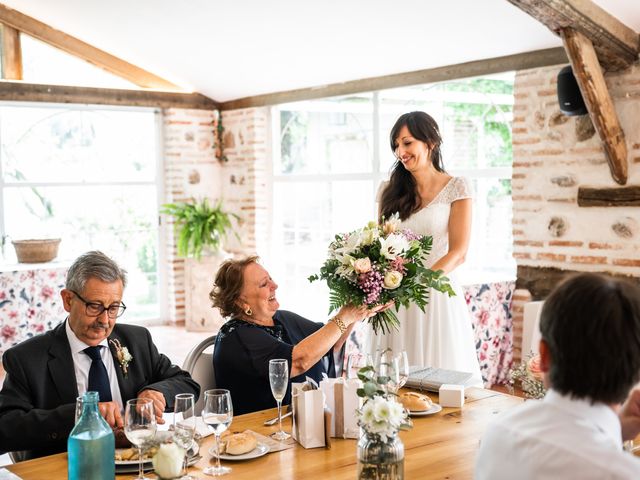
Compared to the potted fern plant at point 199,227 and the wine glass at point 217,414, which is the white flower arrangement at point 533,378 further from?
the potted fern plant at point 199,227

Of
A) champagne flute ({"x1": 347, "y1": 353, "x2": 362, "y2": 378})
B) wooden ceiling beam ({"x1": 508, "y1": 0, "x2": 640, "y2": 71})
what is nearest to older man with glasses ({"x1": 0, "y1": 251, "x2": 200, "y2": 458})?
champagne flute ({"x1": 347, "y1": 353, "x2": 362, "y2": 378})

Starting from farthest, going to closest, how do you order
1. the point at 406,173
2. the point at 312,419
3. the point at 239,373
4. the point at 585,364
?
the point at 406,173 < the point at 239,373 < the point at 312,419 < the point at 585,364

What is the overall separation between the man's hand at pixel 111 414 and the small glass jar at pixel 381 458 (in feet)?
2.50

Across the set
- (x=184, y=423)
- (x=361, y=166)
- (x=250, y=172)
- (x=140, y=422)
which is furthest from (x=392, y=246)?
(x=250, y=172)

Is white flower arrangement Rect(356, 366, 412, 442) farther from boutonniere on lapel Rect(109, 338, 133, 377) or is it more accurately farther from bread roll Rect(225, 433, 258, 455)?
boutonniere on lapel Rect(109, 338, 133, 377)

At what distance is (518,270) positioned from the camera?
220 inches

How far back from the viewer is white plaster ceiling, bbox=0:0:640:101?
5227 millimetres

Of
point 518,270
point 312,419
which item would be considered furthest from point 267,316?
point 518,270

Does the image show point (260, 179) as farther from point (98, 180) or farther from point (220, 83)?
point (98, 180)

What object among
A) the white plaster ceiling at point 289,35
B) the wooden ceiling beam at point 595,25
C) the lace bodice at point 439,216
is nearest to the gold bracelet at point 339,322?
the lace bodice at point 439,216

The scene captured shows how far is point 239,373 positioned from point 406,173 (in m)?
1.57

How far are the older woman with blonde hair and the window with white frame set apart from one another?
508 centimetres

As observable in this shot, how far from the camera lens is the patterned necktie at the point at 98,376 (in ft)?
8.25

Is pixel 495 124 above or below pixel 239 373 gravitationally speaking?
above
